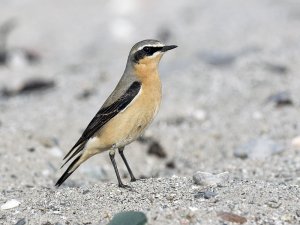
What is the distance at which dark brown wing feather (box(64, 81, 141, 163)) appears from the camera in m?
7.64

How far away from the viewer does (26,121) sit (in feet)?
36.5

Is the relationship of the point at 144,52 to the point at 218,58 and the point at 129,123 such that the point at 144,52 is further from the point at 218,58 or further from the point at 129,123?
the point at 218,58

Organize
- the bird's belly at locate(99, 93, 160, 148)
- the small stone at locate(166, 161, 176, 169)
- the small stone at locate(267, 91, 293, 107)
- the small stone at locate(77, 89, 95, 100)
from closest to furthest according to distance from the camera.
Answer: the bird's belly at locate(99, 93, 160, 148) → the small stone at locate(166, 161, 176, 169) → the small stone at locate(267, 91, 293, 107) → the small stone at locate(77, 89, 95, 100)

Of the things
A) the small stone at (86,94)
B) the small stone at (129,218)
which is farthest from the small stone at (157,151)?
the small stone at (129,218)

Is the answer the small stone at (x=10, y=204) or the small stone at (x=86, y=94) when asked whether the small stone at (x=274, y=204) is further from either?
the small stone at (x=86, y=94)

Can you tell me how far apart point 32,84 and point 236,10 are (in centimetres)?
636

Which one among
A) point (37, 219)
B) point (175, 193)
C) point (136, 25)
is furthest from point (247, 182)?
point (136, 25)

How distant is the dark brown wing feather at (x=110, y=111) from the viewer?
7641 millimetres

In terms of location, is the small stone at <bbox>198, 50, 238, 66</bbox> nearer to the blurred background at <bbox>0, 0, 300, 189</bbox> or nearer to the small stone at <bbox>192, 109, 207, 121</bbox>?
the blurred background at <bbox>0, 0, 300, 189</bbox>

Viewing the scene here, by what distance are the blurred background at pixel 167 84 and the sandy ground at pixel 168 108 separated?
1.0 inches

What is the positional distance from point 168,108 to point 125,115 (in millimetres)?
3926

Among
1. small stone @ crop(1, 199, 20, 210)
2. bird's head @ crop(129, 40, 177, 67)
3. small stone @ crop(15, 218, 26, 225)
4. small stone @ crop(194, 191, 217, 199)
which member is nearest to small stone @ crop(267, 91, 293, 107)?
bird's head @ crop(129, 40, 177, 67)

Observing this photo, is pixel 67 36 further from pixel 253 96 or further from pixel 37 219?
pixel 37 219

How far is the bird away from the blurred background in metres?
0.98
